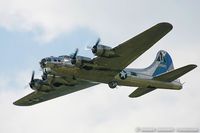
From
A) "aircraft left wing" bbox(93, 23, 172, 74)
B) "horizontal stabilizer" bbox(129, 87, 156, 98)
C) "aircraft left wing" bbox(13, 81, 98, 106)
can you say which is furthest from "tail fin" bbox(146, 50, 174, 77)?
"aircraft left wing" bbox(93, 23, 172, 74)

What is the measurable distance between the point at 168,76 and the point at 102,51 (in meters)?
8.88

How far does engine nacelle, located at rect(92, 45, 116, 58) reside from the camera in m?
41.7

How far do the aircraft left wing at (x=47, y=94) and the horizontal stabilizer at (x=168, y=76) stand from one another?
4285 millimetres

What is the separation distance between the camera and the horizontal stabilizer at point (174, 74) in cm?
4537

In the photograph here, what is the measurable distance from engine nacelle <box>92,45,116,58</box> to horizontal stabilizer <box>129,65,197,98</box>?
7521mm

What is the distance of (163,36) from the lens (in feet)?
135

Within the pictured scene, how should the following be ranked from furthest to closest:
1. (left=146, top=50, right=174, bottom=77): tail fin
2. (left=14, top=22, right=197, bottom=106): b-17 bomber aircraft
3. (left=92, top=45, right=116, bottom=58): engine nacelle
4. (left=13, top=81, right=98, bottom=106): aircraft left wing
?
(left=146, top=50, right=174, bottom=77): tail fin → (left=13, top=81, right=98, bottom=106): aircraft left wing → (left=14, top=22, right=197, bottom=106): b-17 bomber aircraft → (left=92, top=45, right=116, bottom=58): engine nacelle

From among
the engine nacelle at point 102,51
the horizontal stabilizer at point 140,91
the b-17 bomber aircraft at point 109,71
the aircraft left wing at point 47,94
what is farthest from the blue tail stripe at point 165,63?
the engine nacelle at point 102,51

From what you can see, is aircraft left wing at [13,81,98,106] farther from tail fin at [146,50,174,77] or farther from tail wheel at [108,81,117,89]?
tail fin at [146,50,174,77]

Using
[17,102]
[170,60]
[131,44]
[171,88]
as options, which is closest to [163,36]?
[131,44]

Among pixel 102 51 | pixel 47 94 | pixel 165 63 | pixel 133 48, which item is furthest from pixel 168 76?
pixel 47 94

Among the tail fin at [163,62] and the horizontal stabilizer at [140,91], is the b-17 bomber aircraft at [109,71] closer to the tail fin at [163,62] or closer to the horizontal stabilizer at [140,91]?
the horizontal stabilizer at [140,91]

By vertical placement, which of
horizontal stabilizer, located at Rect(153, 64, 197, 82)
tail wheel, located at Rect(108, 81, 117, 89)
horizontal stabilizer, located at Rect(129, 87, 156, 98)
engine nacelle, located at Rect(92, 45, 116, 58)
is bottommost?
horizontal stabilizer, located at Rect(129, 87, 156, 98)

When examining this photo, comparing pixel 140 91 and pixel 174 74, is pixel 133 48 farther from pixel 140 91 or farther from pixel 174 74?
pixel 140 91
